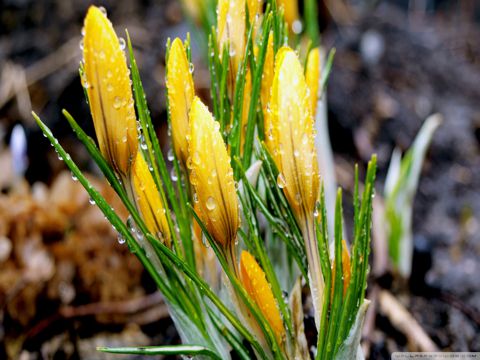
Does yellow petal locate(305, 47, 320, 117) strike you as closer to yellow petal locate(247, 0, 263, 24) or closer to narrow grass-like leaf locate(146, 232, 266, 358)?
yellow petal locate(247, 0, 263, 24)

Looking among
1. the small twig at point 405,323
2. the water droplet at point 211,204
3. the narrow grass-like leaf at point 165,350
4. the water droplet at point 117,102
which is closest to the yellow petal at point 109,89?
the water droplet at point 117,102

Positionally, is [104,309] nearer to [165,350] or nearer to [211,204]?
[165,350]

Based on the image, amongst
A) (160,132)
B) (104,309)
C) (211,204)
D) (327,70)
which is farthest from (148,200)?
(160,132)

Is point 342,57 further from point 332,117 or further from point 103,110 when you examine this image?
point 103,110

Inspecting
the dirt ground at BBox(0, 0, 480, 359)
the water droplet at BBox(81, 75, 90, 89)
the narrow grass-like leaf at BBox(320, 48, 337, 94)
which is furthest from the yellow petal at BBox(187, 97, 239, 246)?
the dirt ground at BBox(0, 0, 480, 359)

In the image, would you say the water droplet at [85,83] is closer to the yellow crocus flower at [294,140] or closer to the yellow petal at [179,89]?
the yellow petal at [179,89]

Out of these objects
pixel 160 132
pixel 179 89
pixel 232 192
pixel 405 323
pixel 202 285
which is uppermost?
pixel 179 89
